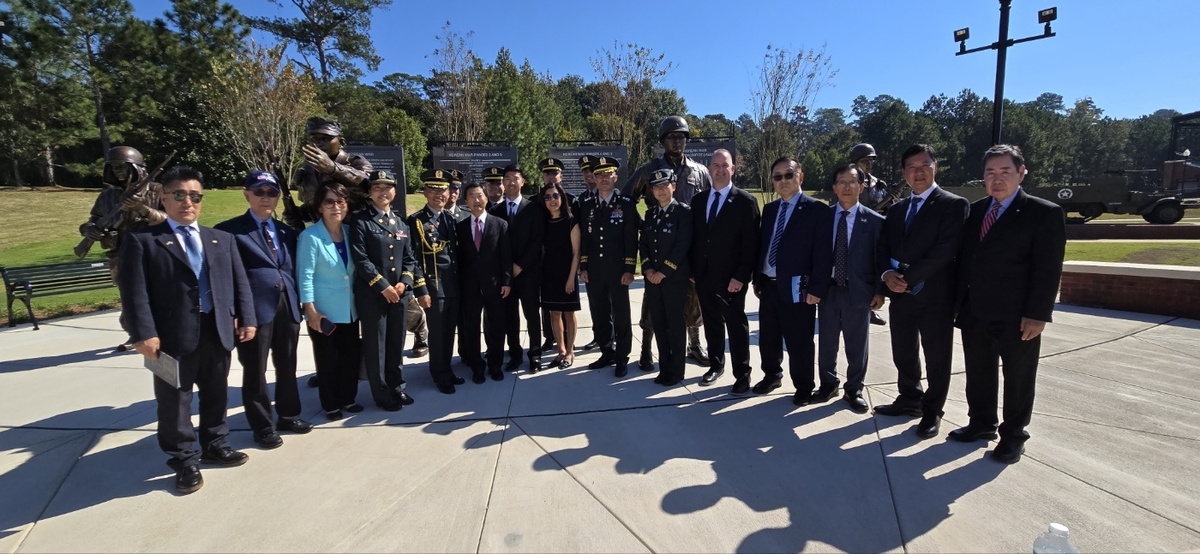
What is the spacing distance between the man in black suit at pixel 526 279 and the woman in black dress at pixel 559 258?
90mm

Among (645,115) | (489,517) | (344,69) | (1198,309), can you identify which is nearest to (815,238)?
(489,517)

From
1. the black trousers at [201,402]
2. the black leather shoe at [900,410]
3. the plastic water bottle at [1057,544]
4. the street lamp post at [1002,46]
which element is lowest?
the black leather shoe at [900,410]

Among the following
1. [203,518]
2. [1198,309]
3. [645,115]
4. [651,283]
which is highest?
[645,115]

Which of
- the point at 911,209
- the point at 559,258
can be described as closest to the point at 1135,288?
the point at 911,209

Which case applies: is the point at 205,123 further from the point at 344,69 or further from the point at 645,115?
the point at 645,115

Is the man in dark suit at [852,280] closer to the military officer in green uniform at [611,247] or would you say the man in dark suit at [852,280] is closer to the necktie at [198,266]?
the military officer in green uniform at [611,247]

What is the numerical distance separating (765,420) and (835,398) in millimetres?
803

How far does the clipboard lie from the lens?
3002 millimetres

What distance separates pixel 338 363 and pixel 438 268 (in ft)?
3.53

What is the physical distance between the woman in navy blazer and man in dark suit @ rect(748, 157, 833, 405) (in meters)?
3.17

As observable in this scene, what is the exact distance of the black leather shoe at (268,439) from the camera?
363 cm

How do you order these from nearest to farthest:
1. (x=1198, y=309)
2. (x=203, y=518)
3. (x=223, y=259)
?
(x=203, y=518)
(x=223, y=259)
(x=1198, y=309)

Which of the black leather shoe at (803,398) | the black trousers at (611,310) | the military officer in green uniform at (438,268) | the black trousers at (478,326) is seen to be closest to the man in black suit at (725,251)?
the black leather shoe at (803,398)

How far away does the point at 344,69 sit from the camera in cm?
4016
